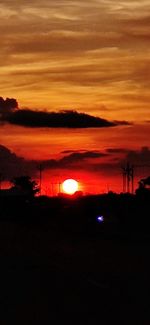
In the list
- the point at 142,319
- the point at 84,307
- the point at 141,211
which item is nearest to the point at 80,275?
the point at 84,307

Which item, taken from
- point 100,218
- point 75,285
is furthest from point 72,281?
point 100,218

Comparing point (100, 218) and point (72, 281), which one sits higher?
point (100, 218)

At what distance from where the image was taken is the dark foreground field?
16.9m

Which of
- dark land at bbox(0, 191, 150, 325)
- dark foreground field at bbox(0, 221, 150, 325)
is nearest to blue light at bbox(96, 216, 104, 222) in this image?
dark land at bbox(0, 191, 150, 325)

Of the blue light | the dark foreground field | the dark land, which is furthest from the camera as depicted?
the blue light

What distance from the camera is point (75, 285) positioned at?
21.8 metres

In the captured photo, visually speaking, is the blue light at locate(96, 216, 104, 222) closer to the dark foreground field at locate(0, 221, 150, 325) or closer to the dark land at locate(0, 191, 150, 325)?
the dark land at locate(0, 191, 150, 325)

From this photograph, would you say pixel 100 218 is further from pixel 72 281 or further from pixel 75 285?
pixel 75 285

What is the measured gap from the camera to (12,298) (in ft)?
65.3

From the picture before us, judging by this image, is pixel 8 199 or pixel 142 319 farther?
pixel 8 199

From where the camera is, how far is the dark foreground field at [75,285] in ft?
55.5

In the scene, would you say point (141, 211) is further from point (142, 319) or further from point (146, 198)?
point (142, 319)

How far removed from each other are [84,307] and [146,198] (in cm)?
7391

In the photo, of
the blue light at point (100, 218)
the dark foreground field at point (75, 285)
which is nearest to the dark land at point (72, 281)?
the dark foreground field at point (75, 285)
